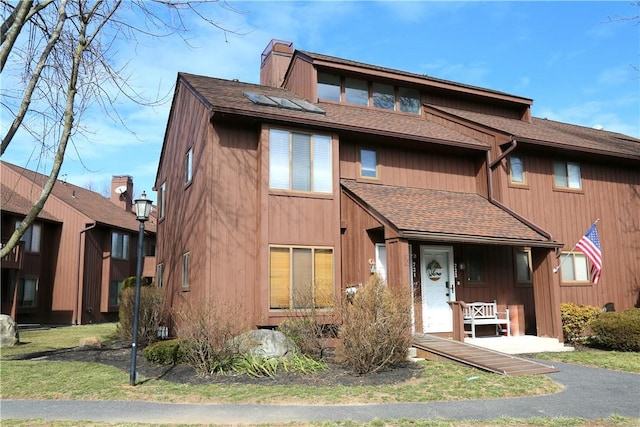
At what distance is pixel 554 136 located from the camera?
675 inches

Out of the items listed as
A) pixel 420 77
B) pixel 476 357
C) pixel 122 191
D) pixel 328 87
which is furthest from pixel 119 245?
pixel 476 357

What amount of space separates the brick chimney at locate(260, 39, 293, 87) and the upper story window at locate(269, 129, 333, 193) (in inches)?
275

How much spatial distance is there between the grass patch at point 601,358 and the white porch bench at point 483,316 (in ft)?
5.08

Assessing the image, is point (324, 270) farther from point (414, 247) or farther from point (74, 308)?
point (74, 308)

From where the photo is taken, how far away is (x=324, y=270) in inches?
510

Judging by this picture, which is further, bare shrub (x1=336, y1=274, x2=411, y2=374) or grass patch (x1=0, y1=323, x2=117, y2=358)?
grass patch (x1=0, y1=323, x2=117, y2=358)

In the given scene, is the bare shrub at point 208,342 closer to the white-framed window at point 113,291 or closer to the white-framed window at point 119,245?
the white-framed window at point 113,291

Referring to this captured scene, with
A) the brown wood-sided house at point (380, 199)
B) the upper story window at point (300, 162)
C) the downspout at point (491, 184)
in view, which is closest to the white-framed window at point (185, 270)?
the brown wood-sided house at point (380, 199)

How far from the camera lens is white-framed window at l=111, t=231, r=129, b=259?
27906 mm

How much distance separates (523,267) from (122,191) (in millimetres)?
26905

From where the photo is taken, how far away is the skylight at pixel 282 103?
13625 mm

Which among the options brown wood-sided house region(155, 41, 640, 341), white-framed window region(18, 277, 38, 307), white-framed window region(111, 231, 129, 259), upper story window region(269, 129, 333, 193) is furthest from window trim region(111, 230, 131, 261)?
upper story window region(269, 129, 333, 193)

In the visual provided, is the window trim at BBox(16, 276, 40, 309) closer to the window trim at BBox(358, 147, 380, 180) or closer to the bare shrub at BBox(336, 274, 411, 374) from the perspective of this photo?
the window trim at BBox(358, 147, 380, 180)

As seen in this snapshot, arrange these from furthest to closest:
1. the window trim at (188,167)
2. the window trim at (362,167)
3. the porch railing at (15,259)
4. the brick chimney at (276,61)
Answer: the porch railing at (15,259)
the brick chimney at (276,61)
the window trim at (188,167)
the window trim at (362,167)
